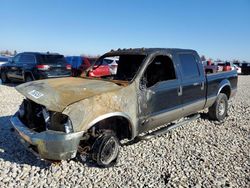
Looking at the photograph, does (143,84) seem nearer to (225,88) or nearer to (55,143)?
(55,143)

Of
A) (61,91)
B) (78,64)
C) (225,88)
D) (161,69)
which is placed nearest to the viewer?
(61,91)

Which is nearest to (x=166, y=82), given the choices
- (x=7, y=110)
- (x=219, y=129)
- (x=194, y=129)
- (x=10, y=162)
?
(x=194, y=129)

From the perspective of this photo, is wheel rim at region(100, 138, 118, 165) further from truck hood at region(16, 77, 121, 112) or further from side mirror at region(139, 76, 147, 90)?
side mirror at region(139, 76, 147, 90)

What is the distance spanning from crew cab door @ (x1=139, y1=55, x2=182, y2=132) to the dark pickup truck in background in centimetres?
788

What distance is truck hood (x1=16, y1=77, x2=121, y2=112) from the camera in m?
3.84

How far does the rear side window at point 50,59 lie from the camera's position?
41.2ft

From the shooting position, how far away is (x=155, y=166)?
4441mm

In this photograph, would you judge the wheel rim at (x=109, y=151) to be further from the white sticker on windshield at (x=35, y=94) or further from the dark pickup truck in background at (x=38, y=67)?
the dark pickup truck in background at (x=38, y=67)

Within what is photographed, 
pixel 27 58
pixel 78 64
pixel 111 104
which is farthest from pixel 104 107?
pixel 78 64

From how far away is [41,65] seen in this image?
40.6ft

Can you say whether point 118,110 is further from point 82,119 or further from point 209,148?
point 209,148

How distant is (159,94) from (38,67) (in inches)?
341

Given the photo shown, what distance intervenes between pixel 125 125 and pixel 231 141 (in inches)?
99.0

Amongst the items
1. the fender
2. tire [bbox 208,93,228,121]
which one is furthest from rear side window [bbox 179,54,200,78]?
the fender
